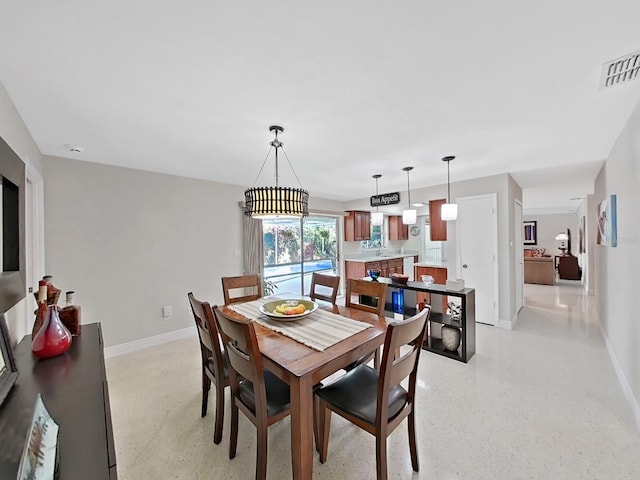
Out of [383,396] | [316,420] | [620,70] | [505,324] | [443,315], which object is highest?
[620,70]

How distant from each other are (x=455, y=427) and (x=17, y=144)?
380 centimetres

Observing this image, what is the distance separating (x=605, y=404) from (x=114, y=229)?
203 inches

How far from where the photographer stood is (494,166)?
351 centimetres

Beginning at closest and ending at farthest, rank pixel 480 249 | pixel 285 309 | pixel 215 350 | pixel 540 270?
pixel 215 350
pixel 285 309
pixel 480 249
pixel 540 270

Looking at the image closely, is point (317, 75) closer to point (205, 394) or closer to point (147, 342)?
point (205, 394)

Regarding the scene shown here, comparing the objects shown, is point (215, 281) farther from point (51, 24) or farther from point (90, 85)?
point (51, 24)

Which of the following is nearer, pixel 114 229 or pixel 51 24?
pixel 51 24

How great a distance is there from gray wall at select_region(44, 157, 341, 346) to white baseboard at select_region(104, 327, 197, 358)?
0.06 metres

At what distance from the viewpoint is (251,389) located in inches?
67.3

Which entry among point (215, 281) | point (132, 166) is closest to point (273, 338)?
point (215, 281)

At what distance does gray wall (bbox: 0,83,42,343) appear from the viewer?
5.52ft

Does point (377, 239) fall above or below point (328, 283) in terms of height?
above

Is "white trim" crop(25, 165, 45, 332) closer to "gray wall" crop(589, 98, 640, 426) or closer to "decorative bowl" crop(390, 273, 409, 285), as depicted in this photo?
"decorative bowl" crop(390, 273, 409, 285)

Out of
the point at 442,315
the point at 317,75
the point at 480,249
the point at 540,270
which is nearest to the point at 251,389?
the point at 317,75
